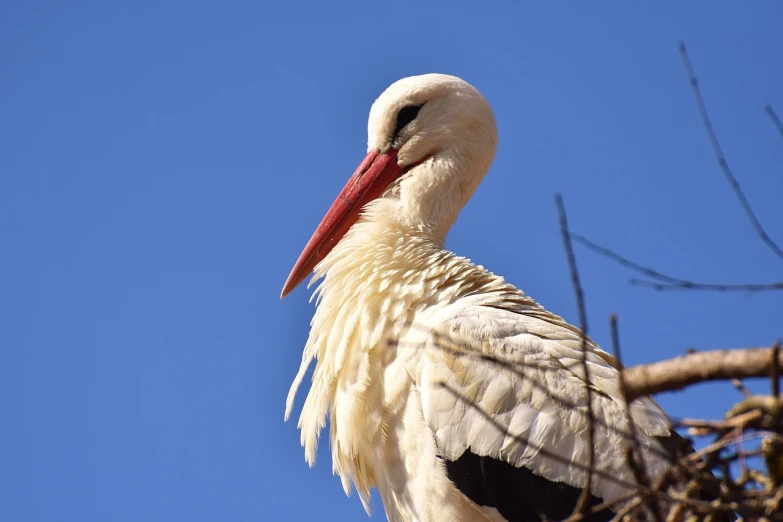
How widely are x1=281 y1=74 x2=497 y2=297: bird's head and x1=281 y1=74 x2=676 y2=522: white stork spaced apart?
2 centimetres

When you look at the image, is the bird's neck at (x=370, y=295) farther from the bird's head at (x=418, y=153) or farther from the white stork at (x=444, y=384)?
the bird's head at (x=418, y=153)

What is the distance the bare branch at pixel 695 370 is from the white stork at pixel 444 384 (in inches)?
35.7

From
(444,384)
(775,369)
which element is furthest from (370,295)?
(775,369)

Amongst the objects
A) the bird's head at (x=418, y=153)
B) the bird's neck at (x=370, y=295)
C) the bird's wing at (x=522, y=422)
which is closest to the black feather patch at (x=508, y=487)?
the bird's wing at (x=522, y=422)

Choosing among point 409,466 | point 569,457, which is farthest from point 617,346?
point 409,466

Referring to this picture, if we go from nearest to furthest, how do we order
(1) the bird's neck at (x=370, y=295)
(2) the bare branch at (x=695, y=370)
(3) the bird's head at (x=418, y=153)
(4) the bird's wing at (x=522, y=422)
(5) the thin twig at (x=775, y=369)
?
1. (5) the thin twig at (x=775, y=369)
2. (2) the bare branch at (x=695, y=370)
3. (4) the bird's wing at (x=522, y=422)
4. (1) the bird's neck at (x=370, y=295)
5. (3) the bird's head at (x=418, y=153)

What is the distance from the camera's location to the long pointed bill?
432 cm

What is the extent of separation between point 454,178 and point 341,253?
58 cm

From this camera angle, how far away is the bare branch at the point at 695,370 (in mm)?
1889

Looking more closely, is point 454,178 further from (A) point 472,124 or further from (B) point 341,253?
(B) point 341,253

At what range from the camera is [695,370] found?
1.94 m

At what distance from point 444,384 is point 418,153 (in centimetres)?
166

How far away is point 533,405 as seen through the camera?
10.6 ft

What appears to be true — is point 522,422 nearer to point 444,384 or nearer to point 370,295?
point 444,384
